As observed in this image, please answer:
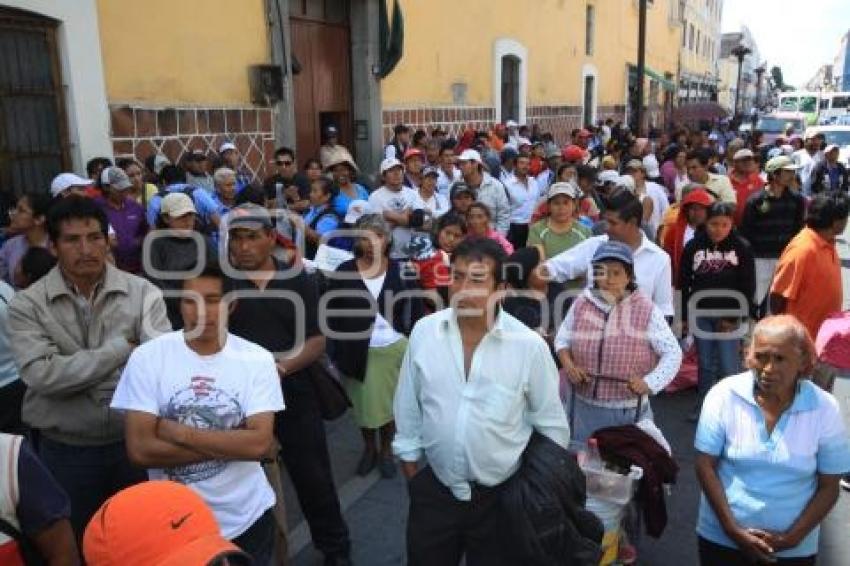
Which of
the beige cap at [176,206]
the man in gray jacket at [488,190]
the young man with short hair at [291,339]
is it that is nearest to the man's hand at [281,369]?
the young man with short hair at [291,339]

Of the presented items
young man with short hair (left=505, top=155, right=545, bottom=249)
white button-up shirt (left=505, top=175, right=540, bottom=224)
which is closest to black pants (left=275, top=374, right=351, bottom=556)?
young man with short hair (left=505, top=155, right=545, bottom=249)

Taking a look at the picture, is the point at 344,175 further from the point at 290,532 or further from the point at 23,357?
the point at 23,357

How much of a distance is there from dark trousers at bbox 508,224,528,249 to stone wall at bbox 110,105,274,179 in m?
3.36

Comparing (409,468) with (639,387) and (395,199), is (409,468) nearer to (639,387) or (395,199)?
(639,387)

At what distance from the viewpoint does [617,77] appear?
1008 inches

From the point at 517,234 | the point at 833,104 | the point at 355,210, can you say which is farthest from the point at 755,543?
the point at 833,104

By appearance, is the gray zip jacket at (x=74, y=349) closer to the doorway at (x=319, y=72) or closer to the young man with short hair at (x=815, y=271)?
the young man with short hair at (x=815, y=271)

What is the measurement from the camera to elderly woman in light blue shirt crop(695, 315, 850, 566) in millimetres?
2518

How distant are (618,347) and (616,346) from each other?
11 mm

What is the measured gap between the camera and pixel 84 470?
8.91 feet

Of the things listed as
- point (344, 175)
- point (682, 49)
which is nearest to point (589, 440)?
point (344, 175)

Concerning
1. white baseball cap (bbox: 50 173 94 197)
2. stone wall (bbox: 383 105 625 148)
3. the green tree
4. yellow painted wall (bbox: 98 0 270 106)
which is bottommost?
white baseball cap (bbox: 50 173 94 197)

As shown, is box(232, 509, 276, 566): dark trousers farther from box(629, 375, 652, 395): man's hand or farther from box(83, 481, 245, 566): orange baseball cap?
box(629, 375, 652, 395): man's hand

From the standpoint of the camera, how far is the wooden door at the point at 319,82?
10094 mm
